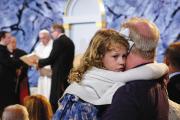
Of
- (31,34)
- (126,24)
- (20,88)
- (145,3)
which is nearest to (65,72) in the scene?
(20,88)

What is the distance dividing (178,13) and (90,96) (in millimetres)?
6591

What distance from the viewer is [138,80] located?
224 cm

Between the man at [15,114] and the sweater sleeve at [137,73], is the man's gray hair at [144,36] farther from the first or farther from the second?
the man at [15,114]

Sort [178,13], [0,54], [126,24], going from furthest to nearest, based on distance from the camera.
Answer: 1. [178,13]
2. [0,54]
3. [126,24]

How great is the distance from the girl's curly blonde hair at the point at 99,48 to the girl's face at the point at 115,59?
0.06 ft

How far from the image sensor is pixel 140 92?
86.9 inches

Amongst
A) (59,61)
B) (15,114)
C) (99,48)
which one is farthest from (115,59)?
(59,61)

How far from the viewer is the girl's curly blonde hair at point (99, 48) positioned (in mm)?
2352

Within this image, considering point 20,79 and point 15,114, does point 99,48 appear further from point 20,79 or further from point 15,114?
point 20,79

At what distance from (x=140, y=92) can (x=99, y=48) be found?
32cm

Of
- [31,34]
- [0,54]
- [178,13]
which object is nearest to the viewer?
[0,54]

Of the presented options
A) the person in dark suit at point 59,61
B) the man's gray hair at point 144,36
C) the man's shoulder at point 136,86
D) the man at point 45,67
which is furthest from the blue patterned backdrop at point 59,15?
the man's shoulder at point 136,86

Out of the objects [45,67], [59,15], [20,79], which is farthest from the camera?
[59,15]

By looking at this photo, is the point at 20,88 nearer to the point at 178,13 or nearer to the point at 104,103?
the point at 178,13
